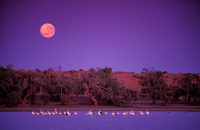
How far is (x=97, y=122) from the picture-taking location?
24.2 meters

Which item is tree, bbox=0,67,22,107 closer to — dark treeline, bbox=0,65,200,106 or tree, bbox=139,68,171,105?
dark treeline, bbox=0,65,200,106

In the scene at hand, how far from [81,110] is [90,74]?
23.1 ft

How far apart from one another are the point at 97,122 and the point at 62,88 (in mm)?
13516

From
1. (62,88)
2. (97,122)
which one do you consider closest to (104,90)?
(62,88)

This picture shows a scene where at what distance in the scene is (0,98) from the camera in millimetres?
35188

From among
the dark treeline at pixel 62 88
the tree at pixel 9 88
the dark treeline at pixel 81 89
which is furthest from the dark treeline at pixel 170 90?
the tree at pixel 9 88

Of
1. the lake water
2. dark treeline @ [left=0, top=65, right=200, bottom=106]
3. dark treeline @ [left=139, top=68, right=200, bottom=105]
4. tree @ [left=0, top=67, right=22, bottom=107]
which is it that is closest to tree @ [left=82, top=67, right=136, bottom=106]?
dark treeline @ [left=0, top=65, right=200, bottom=106]

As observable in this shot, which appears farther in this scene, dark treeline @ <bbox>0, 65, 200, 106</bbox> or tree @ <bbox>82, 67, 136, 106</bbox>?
tree @ <bbox>82, 67, 136, 106</bbox>

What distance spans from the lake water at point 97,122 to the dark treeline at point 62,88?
5338 millimetres

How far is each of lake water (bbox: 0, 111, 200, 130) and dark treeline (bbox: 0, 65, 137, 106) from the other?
17.5 ft

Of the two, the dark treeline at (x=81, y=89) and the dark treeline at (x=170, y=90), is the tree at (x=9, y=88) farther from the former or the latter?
the dark treeline at (x=170, y=90)

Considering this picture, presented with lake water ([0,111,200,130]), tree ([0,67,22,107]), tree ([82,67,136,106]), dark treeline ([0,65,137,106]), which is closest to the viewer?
lake water ([0,111,200,130])

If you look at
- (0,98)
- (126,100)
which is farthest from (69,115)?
(0,98)

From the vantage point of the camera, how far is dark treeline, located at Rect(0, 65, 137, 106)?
34.2 m
